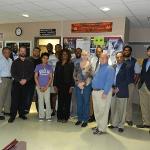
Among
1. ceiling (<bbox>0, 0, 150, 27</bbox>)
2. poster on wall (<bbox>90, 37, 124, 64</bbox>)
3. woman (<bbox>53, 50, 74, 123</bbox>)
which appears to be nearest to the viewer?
woman (<bbox>53, 50, 74, 123</bbox>)

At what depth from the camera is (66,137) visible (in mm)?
4508

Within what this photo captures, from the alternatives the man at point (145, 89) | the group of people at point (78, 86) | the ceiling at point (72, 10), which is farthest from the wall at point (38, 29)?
the man at point (145, 89)

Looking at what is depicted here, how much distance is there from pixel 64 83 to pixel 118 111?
120 cm

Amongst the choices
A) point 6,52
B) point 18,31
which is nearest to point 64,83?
point 6,52

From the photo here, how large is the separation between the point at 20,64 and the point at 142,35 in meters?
5.07

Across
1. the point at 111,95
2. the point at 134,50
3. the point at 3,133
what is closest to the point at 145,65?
the point at 111,95

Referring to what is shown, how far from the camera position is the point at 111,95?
4.73 meters

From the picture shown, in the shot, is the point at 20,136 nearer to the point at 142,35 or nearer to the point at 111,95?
the point at 111,95

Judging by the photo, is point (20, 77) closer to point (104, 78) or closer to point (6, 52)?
point (6, 52)

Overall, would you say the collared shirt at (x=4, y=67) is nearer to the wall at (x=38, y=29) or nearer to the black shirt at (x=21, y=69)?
the black shirt at (x=21, y=69)

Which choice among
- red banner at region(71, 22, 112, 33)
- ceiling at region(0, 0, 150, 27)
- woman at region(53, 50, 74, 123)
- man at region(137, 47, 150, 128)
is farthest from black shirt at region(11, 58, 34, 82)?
Answer: red banner at region(71, 22, 112, 33)

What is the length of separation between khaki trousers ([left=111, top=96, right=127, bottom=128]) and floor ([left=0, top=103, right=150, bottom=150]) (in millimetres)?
209

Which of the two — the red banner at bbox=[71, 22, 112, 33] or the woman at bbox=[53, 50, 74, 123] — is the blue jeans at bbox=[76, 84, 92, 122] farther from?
the red banner at bbox=[71, 22, 112, 33]

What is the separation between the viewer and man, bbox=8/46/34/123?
5418 millimetres
